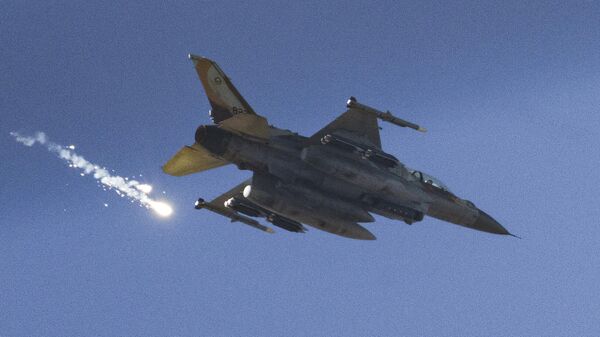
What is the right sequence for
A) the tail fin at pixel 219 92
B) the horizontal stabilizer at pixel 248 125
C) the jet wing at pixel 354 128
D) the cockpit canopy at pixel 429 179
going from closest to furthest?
the horizontal stabilizer at pixel 248 125, the tail fin at pixel 219 92, the jet wing at pixel 354 128, the cockpit canopy at pixel 429 179

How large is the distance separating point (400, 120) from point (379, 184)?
11.1ft

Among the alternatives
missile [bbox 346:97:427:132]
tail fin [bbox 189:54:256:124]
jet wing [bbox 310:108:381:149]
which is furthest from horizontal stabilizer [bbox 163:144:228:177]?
missile [bbox 346:97:427:132]

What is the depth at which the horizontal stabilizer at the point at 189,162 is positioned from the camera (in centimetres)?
2975

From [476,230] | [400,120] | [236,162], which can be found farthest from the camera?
[476,230]

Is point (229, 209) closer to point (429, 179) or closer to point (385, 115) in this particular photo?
point (429, 179)

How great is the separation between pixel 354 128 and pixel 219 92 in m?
5.81

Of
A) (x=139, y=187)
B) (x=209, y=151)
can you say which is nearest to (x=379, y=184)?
(x=209, y=151)

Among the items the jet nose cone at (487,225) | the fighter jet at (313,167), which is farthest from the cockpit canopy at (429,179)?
the jet nose cone at (487,225)

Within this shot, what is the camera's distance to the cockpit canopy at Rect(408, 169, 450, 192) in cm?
3200

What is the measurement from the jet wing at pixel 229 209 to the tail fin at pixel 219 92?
20.4 feet

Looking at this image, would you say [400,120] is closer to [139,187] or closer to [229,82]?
[229,82]

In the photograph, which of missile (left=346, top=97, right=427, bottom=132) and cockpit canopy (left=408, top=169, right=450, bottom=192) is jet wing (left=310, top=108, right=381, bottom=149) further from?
cockpit canopy (left=408, top=169, right=450, bottom=192)

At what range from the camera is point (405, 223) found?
1271 inches

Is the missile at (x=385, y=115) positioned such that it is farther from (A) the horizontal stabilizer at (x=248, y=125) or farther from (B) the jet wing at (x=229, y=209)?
(B) the jet wing at (x=229, y=209)
